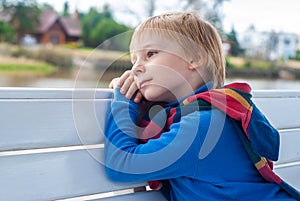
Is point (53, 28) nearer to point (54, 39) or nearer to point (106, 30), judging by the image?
point (54, 39)

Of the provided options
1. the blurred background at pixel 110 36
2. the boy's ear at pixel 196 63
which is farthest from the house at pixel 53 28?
the boy's ear at pixel 196 63

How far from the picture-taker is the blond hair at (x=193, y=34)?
84cm

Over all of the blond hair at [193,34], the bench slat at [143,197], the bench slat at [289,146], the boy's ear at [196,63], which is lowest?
the bench slat at [289,146]

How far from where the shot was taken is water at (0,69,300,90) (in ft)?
2.71

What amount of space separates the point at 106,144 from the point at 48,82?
654 mm

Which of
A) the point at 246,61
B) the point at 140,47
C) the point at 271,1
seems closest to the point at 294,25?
the point at 271,1

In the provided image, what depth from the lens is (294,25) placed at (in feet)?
7.84

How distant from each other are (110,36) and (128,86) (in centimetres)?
29

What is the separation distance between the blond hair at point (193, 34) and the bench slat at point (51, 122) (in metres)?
0.19

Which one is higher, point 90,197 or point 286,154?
point 90,197

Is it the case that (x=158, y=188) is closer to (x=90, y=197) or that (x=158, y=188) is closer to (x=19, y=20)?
(x=90, y=197)

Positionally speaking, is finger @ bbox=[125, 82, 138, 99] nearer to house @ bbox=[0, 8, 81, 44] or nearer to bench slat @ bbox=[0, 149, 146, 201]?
bench slat @ bbox=[0, 149, 146, 201]

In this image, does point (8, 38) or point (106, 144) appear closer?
point (106, 144)

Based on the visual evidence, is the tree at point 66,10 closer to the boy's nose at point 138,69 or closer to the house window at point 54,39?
the house window at point 54,39
